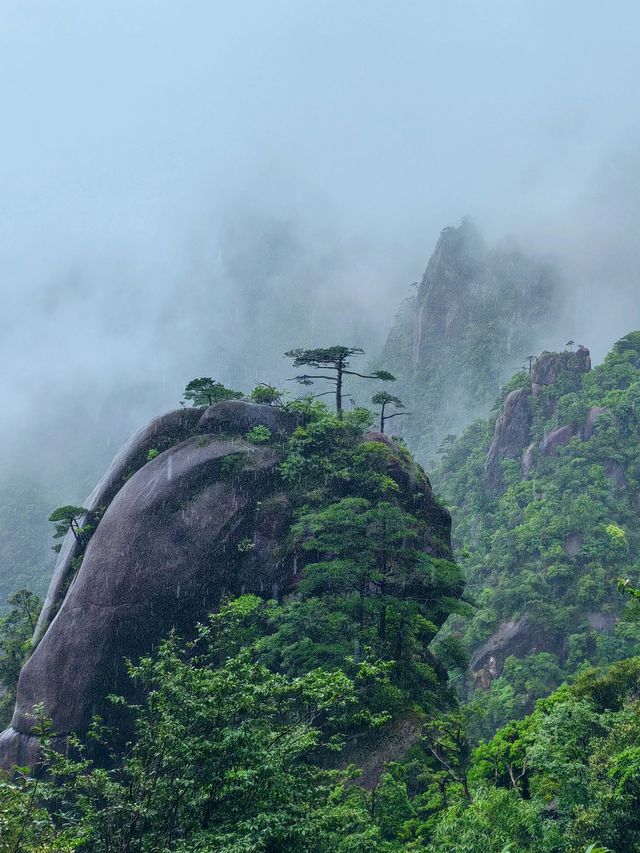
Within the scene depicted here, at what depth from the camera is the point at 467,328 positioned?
99.0m

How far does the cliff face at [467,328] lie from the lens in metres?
94.0

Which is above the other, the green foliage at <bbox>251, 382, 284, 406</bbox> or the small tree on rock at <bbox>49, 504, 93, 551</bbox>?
the green foliage at <bbox>251, 382, 284, 406</bbox>

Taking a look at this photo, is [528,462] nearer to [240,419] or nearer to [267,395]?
[267,395]

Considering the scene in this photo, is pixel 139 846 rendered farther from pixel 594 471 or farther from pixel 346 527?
pixel 594 471

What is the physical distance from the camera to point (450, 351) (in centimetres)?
10056

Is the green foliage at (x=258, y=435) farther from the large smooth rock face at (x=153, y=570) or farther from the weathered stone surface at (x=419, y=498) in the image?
the weathered stone surface at (x=419, y=498)

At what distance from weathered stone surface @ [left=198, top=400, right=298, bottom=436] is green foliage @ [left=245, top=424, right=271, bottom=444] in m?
0.34

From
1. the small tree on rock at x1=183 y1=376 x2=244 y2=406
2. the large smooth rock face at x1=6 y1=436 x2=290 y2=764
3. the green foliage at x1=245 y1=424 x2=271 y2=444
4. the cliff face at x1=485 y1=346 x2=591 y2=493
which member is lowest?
the large smooth rock face at x1=6 y1=436 x2=290 y2=764

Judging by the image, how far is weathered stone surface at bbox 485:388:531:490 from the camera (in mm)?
56969

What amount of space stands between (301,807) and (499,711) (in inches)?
1172

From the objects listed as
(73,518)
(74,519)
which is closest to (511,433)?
(74,519)

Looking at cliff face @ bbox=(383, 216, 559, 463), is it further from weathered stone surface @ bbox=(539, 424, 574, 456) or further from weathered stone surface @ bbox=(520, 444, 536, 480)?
weathered stone surface @ bbox=(539, 424, 574, 456)

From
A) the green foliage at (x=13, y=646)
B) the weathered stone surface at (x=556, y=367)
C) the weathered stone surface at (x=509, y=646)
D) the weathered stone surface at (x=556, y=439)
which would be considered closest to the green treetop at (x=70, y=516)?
the green foliage at (x=13, y=646)

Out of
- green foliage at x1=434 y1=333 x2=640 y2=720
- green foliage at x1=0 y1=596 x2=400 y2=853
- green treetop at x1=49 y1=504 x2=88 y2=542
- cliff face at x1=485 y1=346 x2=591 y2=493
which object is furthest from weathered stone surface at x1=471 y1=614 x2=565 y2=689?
green foliage at x1=0 y1=596 x2=400 y2=853
